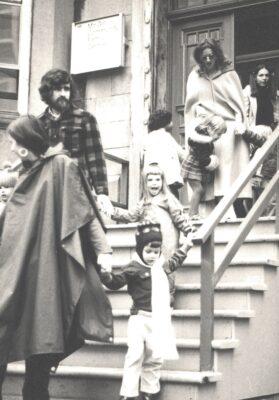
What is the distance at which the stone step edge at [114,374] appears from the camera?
4970 millimetres

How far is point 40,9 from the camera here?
10.1 metres

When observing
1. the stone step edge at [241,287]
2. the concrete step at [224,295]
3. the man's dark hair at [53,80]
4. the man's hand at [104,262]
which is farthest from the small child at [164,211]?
the man's hand at [104,262]

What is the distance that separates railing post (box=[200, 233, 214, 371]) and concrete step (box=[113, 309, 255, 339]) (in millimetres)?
317

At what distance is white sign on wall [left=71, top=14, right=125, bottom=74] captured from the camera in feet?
32.2

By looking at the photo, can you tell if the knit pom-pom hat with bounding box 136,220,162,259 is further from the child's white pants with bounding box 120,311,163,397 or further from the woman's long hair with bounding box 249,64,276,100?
the woman's long hair with bounding box 249,64,276,100

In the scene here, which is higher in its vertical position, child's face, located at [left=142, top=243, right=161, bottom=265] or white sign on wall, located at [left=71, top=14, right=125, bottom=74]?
white sign on wall, located at [left=71, top=14, right=125, bottom=74]

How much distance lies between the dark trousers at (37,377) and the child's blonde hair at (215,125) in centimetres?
382

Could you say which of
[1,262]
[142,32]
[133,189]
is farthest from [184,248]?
[142,32]

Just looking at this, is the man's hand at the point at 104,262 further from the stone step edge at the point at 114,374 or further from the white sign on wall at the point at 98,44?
the white sign on wall at the point at 98,44

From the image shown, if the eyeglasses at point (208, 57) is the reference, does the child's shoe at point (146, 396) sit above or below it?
below

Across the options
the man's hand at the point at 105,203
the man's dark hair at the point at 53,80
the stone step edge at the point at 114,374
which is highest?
the man's dark hair at the point at 53,80

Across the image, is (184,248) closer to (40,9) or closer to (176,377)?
(176,377)

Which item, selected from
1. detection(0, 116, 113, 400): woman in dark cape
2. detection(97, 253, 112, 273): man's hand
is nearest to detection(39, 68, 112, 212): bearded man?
detection(0, 116, 113, 400): woman in dark cape

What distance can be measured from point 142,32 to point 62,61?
1131 mm
